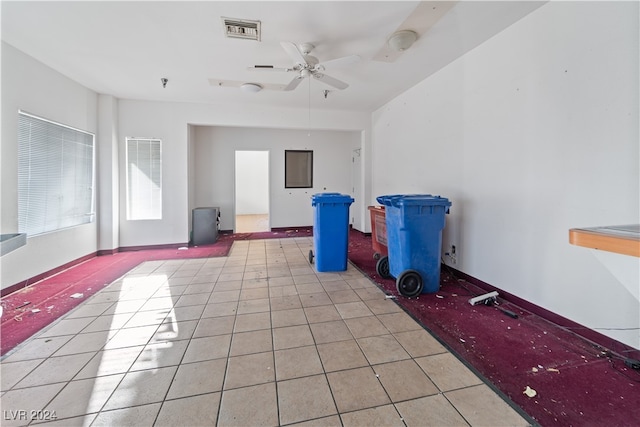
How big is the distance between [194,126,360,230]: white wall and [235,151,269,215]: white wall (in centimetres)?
354

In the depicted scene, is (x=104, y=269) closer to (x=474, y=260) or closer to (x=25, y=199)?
(x=25, y=199)

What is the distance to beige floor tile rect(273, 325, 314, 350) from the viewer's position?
82.1 inches

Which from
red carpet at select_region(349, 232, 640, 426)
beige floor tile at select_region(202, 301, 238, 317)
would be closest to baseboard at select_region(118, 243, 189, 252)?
beige floor tile at select_region(202, 301, 238, 317)

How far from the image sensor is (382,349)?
2.01 metres

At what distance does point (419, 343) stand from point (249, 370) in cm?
128

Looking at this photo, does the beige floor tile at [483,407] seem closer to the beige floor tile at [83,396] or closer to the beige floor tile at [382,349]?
the beige floor tile at [382,349]

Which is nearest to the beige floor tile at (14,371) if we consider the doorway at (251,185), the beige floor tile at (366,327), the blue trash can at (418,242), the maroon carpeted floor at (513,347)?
the maroon carpeted floor at (513,347)

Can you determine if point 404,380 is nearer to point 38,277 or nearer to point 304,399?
point 304,399

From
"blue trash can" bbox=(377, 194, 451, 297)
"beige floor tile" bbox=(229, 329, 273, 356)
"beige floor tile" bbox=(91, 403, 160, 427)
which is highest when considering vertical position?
"blue trash can" bbox=(377, 194, 451, 297)

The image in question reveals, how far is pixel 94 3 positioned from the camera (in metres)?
2.32

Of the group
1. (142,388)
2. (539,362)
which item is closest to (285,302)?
(142,388)

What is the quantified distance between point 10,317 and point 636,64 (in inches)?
217

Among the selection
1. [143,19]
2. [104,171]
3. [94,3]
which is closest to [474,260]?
[143,19]

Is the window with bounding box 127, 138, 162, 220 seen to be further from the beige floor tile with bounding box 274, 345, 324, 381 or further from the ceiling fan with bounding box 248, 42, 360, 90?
the beige floor tile with bounding box 274, 345, 324, 381
